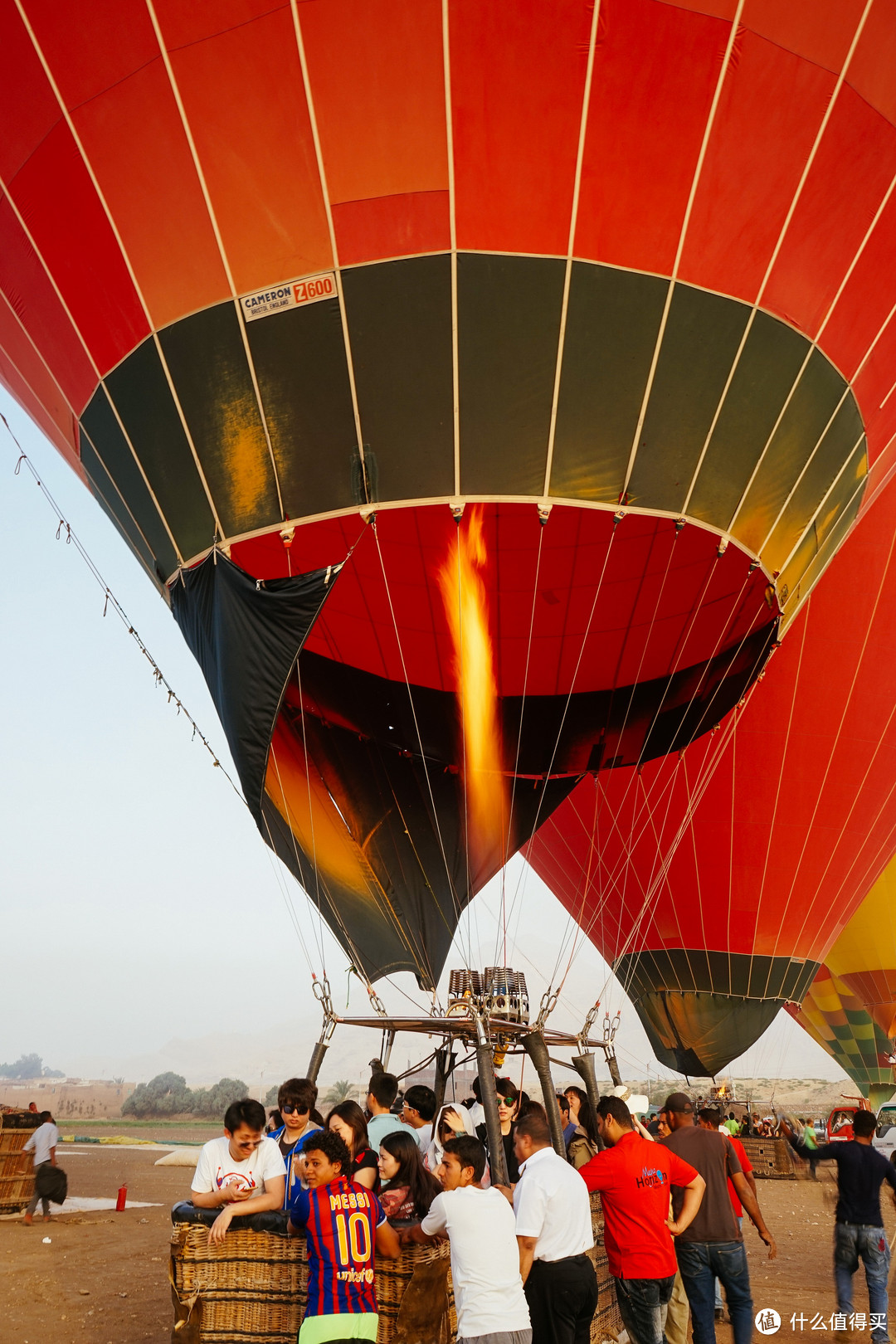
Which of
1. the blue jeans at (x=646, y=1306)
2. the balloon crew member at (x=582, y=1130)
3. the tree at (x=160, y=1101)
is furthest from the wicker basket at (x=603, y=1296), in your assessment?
the tree at (x=160, y=1101)

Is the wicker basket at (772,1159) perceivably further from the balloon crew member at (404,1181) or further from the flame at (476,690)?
the balloon crew member at (404,1181)

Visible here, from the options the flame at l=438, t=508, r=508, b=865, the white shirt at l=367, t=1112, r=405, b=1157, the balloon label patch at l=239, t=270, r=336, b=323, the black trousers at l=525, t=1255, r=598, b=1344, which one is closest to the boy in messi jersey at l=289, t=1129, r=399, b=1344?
the black trousers at l=525, t=1255, r=598, b=1344

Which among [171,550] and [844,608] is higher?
[844,608]

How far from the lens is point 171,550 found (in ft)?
24.0

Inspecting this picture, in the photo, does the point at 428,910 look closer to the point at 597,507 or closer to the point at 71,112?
the point at 597,507

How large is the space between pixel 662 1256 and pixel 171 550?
5261 millimetres

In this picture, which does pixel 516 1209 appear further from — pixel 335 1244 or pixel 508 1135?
pixel 508 1135

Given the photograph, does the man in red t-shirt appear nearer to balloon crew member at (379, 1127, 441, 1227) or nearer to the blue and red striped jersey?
balloon crew member at (379, 1127, 441, 1227)

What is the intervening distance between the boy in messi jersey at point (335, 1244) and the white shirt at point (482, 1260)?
24 centimetres

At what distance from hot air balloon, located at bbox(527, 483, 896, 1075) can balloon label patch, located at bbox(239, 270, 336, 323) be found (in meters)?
9.19

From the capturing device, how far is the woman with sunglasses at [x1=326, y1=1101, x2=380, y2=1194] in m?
3.88

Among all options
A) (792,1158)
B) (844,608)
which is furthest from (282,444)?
(792,1158)

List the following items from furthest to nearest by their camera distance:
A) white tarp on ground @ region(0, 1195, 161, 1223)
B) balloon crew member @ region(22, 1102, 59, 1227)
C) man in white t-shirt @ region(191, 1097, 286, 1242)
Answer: white tarp on ground @ region(0, 1195, 161, 1223), balloon crew member @ region(22, 1102, 59, 1227), man in white t-shirt @ region(191, 1097, 286, 1242)

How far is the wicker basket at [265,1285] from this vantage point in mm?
3562
